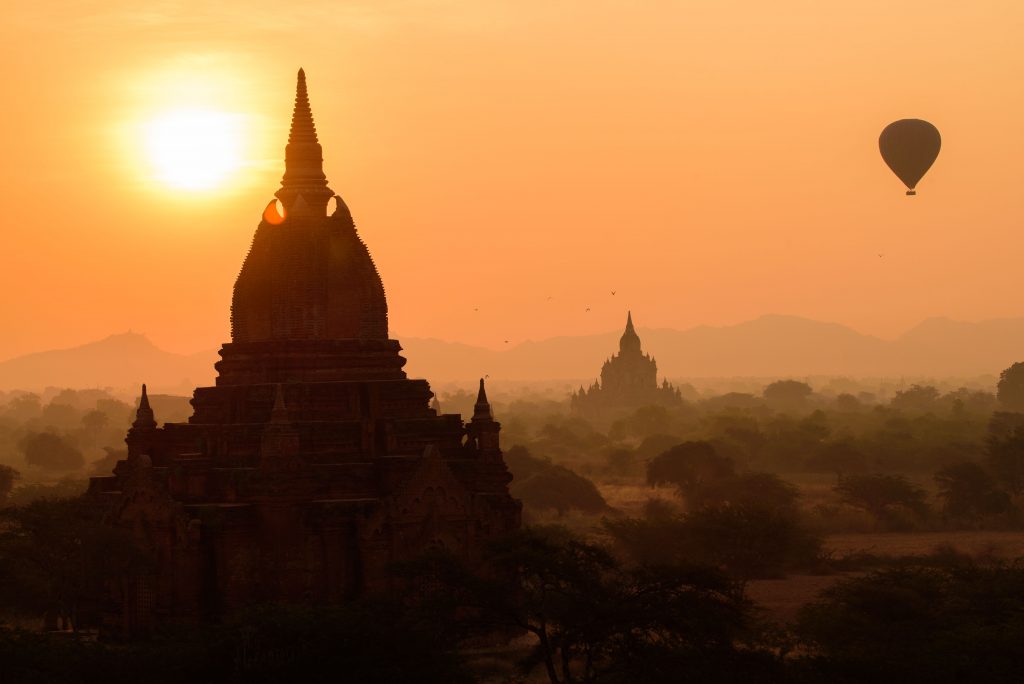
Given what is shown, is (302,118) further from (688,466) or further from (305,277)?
(688,466)

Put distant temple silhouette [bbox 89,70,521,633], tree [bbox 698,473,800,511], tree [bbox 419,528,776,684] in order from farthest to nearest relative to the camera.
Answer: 1. tree [bbox 698,473,800,511]
2. distant temple silhouette [bbox 89,70,521,633]
3. tree [bbox 419,528,776,684]

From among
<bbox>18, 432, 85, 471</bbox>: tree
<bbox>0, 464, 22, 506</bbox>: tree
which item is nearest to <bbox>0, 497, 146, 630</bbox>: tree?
<bbox>0, 464, 22, 506</bbox>: tree

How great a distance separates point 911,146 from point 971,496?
1602 centimetres

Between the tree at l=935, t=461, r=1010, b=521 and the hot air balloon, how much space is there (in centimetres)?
1316

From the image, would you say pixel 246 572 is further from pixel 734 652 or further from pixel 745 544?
pixel 745 544

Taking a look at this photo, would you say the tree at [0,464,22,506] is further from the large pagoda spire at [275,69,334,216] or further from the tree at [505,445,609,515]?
the large pagoda spire at [275,69,334,216]

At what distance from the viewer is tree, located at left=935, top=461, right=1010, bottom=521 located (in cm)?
7706

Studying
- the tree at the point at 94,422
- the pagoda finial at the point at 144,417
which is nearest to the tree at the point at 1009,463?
the pagoda finial at the point at 144,417

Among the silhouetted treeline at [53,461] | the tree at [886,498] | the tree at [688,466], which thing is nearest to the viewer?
the tree at [886,498]

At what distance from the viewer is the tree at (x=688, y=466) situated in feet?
287

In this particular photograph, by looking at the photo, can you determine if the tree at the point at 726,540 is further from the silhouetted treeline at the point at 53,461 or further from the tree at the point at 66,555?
the silhouetted treeline at the point at 53,461

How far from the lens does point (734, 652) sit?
31.8m

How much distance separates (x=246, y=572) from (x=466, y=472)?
5.48 metres

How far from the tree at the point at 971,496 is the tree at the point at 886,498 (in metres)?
1.29
